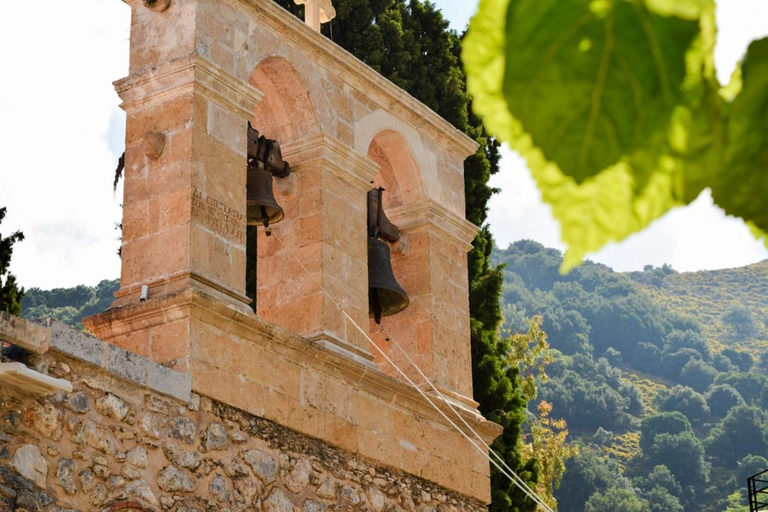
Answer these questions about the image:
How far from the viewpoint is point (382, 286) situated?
7.71m

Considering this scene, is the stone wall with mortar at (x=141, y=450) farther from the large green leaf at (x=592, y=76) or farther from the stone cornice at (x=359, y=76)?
the large green leaf at (x=592, y=76)

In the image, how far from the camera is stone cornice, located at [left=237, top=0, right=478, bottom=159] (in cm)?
714

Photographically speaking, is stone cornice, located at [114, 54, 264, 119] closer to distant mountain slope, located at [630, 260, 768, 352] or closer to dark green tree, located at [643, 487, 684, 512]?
dark green tree, located at [643, 487, 684, 512]

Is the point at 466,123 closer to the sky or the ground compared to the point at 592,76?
closer to the sky

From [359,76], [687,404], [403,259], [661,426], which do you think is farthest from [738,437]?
[359,76]

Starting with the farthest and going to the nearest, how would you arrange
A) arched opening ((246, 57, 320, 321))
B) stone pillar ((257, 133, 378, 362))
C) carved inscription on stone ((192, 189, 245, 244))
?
arched opening ((246, 57, 320, 321)) < stone pillar ((257, 133, 378, 362)) < carved inscription on stone ((192, 189, 245, 244))

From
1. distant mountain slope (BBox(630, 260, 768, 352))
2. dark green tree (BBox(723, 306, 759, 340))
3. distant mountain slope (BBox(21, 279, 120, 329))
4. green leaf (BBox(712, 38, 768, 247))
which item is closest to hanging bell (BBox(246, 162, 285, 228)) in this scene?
green leaf (BBox(712, 38, 768, 247))

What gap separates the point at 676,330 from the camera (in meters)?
60.3

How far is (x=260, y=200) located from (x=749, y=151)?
6.44 metres

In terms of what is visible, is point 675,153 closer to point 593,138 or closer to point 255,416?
point 593,138

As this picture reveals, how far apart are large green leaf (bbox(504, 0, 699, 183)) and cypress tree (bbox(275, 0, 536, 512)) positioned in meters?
11.3

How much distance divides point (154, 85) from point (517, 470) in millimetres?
6463

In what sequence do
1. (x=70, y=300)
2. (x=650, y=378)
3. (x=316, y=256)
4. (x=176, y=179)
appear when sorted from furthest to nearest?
1. (x=650, y=378)
2. (x=70, y=300)
3. (x=316, y=256)
4. (x=176, y=179)

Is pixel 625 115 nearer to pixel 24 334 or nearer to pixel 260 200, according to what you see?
pixel 24 334
